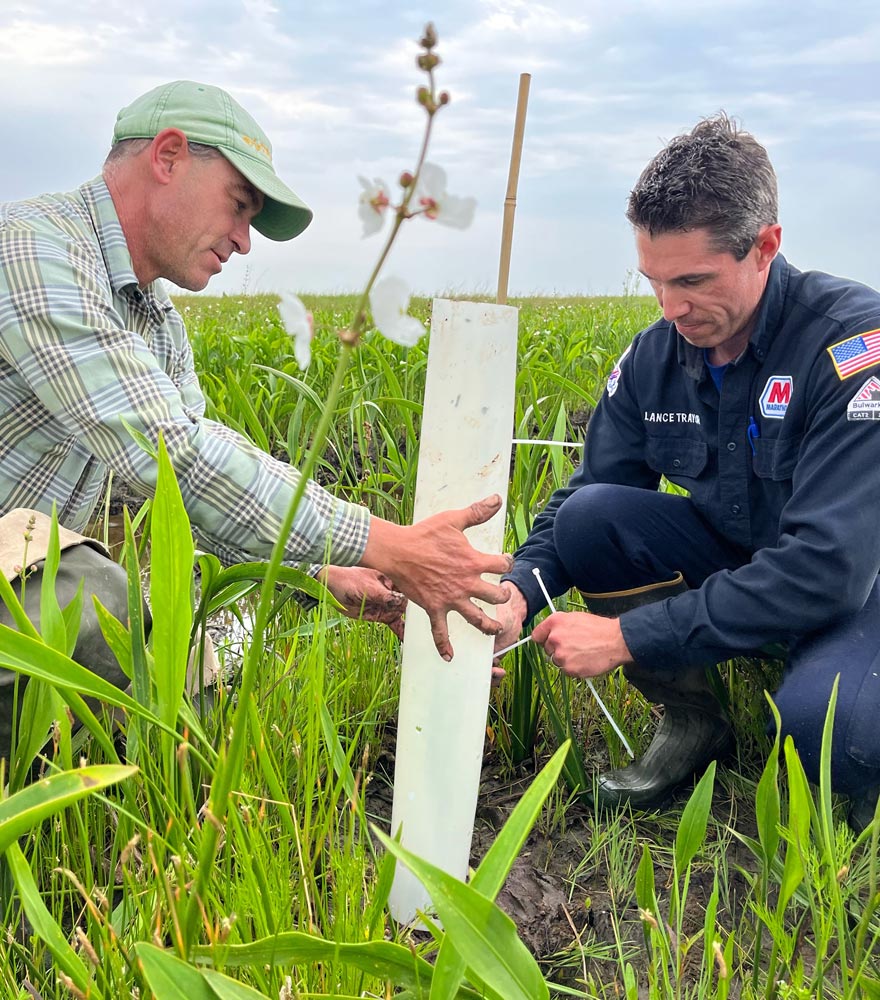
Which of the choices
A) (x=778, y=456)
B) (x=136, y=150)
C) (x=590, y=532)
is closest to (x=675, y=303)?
(x=778, y=456)

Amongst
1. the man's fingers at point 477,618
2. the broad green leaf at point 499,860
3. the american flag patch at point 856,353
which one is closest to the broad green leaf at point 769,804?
the broad green leaf at point 499,860

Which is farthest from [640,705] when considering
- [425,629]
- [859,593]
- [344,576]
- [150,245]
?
[150,245]

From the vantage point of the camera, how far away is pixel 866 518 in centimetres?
121

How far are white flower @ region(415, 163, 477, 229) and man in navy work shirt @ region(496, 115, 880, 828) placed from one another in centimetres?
93

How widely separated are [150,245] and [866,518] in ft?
3.66

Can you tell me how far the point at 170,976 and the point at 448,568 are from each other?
1.77 ft

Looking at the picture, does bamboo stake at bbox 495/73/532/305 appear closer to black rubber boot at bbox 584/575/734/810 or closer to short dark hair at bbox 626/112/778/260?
short dark hair at bbox 626/112/778/260

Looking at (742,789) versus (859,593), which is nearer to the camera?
(859,593)

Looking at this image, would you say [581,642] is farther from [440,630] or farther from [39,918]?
[39,918]

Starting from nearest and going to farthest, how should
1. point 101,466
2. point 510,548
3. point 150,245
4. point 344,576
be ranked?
point 344,576, point 150,245, point 101,466, point 510,548

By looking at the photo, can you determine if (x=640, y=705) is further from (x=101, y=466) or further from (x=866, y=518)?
(x=101, y=466)

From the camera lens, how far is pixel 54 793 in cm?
56

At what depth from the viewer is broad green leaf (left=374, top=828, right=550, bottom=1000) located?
0.52 meters

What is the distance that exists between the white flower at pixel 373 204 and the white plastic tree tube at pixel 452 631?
56 cm
